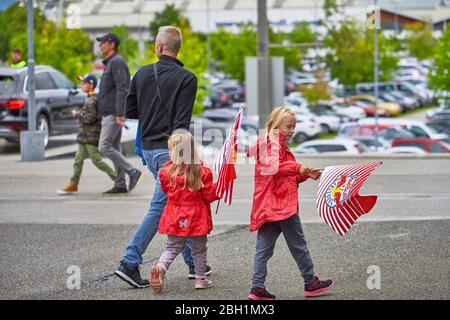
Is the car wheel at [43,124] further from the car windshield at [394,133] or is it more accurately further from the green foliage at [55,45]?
the car windshield at [394,133]

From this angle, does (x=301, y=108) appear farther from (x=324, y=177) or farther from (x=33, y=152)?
(x=324, y=177)

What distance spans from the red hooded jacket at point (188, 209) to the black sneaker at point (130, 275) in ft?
1.44

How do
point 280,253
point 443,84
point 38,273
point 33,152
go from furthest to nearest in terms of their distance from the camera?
point 443,84 < point 33,152 < point 280,253 < point 38,273

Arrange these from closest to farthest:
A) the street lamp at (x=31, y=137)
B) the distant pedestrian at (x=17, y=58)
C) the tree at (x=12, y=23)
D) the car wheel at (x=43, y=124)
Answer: the street lamp at (x=31, y=137) < the car wheel at (x=43, y=124) < the distant pedestrian at (x=17, y=58) < the tree at (x=12, y=23)

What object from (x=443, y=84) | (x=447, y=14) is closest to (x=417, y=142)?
(x=443, y=84)

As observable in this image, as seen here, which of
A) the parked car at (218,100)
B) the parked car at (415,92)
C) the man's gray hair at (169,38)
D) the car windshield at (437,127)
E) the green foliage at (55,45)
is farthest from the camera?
the parked car at (415,92)

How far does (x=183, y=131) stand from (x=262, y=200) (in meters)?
0.77

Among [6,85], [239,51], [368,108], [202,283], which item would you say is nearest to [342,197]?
[202,283]

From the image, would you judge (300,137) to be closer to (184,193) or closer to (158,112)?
(158,112)

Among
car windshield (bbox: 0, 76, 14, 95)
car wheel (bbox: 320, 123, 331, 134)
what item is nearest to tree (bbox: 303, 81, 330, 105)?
car wheel (bbox: 320, 123, 331, 134)

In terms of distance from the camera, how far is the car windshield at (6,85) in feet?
66.4

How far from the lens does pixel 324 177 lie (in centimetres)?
695

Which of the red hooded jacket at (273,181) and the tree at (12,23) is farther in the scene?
the tree at (12,23)

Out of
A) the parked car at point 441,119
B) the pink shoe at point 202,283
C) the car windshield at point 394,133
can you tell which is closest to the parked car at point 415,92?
the parked car at point 441,119
